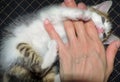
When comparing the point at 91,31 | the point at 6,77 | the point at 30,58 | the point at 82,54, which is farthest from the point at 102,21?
the point at 6,77

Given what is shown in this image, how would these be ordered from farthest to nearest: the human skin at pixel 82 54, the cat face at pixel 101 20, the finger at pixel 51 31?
1. the cat face at pixel 101 20
2. the finger at pixel 51 31
3. the human skin at pixel 82 54

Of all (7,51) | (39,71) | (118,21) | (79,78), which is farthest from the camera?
(118,21)

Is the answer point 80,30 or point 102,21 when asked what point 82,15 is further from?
point 102,21

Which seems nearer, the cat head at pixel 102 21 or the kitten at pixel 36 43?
the kitten at pixel 36 43

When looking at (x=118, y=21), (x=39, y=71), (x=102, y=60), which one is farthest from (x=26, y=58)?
(x=118, y=21)

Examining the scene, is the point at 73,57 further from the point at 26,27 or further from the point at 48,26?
the point at 26,27

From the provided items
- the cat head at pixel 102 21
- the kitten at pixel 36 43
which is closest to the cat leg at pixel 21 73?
the kitten at pixel 36 43

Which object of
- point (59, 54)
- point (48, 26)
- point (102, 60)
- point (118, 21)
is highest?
point (48, 26)

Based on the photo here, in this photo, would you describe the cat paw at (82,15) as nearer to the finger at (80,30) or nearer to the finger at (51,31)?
the finger at (80,30)
